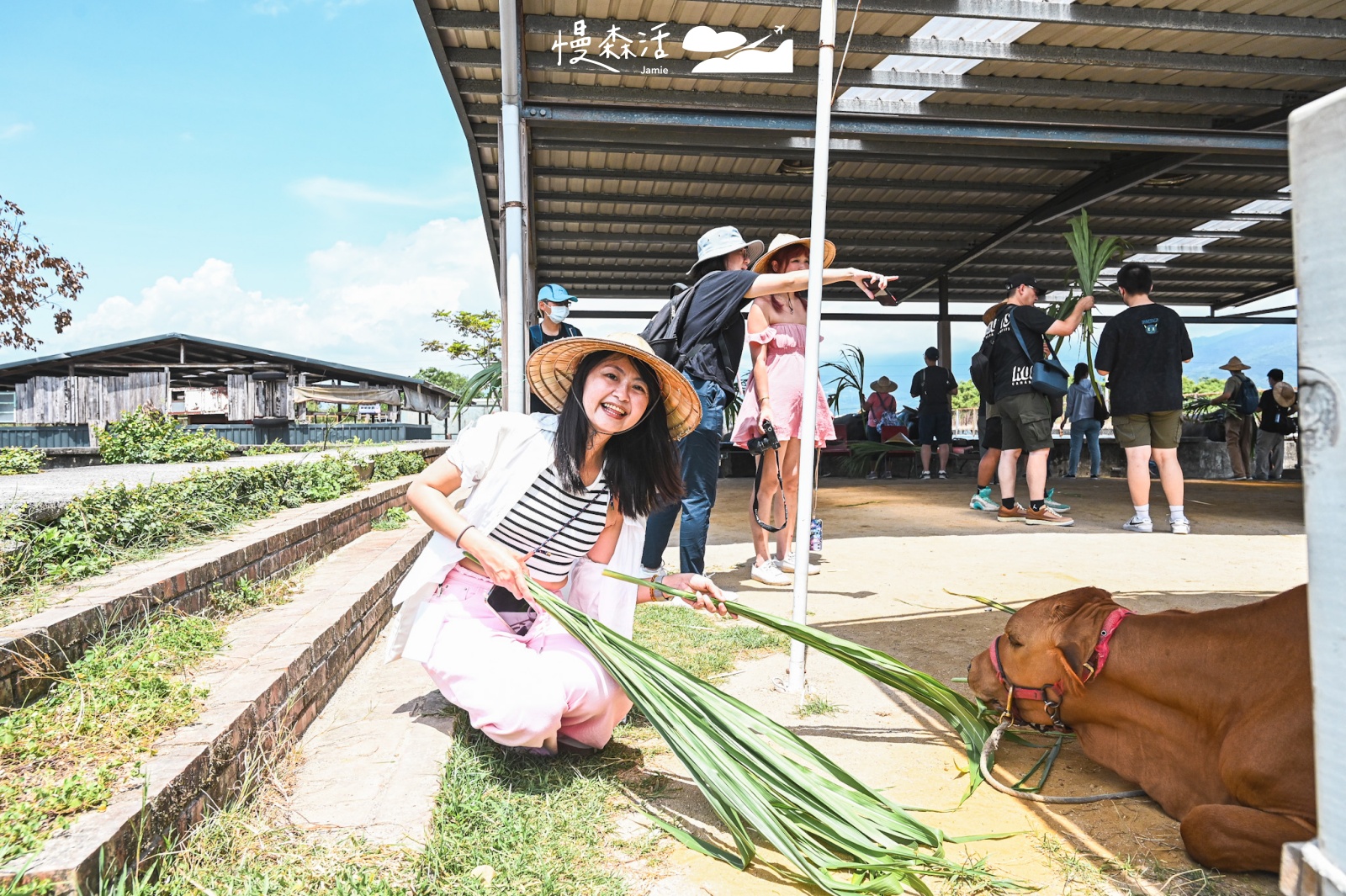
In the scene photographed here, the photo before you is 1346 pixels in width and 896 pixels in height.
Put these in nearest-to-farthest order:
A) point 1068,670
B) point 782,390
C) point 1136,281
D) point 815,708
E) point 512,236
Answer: point 1068,670 < point 815,708 < point 782,390 < point 512,236 < point 1136,281

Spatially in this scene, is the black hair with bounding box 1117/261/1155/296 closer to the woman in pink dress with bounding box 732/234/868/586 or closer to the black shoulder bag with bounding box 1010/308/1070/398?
the black shoulder bag with bounding box 1010/308/1070/398

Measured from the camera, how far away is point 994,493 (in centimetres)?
934

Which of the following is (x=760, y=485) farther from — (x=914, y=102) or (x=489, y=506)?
(x=914, y=102)

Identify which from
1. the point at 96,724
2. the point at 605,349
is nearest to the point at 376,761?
the point at 96,724

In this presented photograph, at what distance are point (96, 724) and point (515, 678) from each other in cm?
93

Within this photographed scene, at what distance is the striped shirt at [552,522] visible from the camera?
242 centimetres

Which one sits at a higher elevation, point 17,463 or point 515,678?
point 17,463

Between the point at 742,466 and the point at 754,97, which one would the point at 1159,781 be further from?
the point at 742,466

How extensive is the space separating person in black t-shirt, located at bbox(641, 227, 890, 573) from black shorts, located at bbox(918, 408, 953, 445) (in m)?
7.21

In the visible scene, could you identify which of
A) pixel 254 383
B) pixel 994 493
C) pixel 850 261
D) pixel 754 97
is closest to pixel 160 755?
pixel 754 97

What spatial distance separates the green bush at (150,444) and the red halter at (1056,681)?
915 cm

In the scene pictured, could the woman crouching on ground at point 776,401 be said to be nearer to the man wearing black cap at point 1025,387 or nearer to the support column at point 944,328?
the man wearing black cap at point 1025,387

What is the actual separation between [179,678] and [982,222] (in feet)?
35.6

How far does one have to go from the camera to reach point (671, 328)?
3824mm
